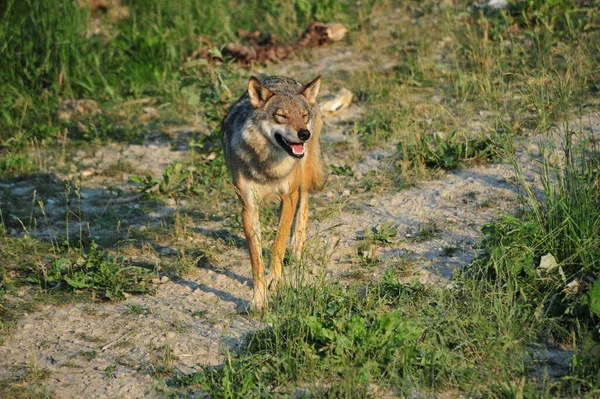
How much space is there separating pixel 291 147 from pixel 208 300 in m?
1.36

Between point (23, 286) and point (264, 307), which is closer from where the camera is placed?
point (264, 307)

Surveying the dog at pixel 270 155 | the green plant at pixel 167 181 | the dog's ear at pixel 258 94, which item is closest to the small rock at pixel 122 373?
the dog at pixel 270 155

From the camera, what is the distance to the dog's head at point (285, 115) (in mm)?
6004

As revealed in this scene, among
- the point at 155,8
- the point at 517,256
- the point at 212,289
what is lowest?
the point at 212,289

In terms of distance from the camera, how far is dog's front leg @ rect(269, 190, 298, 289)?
246 inches

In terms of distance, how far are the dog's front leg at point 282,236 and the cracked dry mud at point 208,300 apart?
0.91 ft

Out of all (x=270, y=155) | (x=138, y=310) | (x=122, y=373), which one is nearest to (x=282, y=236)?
(x=270, y=155)

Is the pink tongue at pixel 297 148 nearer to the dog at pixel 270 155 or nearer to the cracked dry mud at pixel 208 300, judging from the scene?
the dog at pixel 270 155

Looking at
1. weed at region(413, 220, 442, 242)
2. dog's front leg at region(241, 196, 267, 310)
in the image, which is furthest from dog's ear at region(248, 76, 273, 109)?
weed at region(413, 220, 442, 242)

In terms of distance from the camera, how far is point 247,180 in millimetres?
6367

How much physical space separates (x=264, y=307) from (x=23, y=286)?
2.21 meters

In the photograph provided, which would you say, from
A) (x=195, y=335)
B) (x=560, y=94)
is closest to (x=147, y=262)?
(x=195, y=335)

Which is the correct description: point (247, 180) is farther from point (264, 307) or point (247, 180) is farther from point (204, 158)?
point (204, 158)

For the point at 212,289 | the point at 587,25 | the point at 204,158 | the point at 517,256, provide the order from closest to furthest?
the point at 517,256
the point at 212,289
the point at 204,158
the point at 587,25
